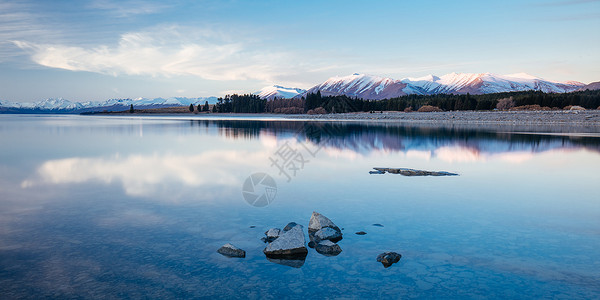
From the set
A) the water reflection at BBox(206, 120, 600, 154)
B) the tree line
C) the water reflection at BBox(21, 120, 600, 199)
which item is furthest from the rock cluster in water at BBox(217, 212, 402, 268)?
the tree line

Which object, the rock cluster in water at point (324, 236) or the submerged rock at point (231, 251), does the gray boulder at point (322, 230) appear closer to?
the rock cluster in water at point (324, 236)

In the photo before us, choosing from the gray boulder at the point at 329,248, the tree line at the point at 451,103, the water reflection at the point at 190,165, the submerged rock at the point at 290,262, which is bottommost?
the submerged rock at the point at 290,262

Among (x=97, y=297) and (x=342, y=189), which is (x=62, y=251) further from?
(x=342, y=189)

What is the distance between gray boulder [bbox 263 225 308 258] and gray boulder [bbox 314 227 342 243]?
0.52 meters

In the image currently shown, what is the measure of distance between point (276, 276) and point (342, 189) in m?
7.62

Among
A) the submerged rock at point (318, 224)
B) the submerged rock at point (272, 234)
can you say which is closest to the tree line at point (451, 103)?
the submerged rock at point (318, 224)

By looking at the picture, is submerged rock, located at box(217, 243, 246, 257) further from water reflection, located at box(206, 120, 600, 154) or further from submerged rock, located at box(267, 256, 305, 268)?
water reflection, located at box(206, 120, 600, 154)

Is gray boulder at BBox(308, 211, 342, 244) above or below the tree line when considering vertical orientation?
below

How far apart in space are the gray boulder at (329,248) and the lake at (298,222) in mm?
158

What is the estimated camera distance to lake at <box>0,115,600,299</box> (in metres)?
6.50

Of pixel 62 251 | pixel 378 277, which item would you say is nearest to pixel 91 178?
pixel 62 251

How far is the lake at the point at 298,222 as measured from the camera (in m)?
6.50

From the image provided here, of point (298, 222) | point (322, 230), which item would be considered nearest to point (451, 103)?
point (298, 222)

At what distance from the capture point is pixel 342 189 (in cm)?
1423
